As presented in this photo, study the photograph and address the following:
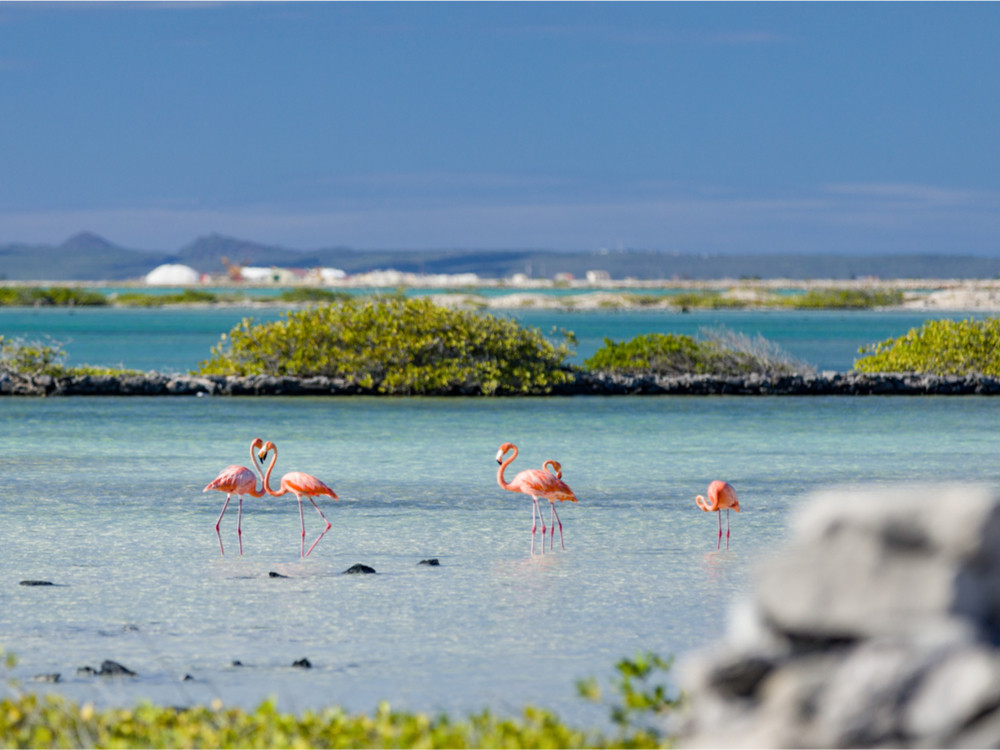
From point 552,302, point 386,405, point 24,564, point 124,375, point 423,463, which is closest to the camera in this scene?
point 24,564

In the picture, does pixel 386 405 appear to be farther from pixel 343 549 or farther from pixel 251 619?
pixel 251 619

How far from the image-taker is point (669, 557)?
9.94 m

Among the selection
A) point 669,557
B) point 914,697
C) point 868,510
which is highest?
point 868,510

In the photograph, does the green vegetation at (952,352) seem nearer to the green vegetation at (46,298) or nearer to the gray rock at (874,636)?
the gray rock at (874,636)

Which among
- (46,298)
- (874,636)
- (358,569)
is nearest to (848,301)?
(46,298)

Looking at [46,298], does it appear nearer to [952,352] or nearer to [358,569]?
[952,352]

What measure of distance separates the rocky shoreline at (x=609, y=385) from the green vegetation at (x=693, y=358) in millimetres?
1142

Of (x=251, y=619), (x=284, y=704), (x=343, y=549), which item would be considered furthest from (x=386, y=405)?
(x=284, y=704)

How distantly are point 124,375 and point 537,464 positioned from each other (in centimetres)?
1246

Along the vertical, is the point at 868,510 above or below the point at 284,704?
above

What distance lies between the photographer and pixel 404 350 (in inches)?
985

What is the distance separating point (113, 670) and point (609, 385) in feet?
64.1

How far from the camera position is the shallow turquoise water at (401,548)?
22.5 ft

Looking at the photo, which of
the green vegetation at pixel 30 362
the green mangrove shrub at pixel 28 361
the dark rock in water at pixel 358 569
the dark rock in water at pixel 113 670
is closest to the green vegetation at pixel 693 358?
the green vegetation at pixel 30 362
